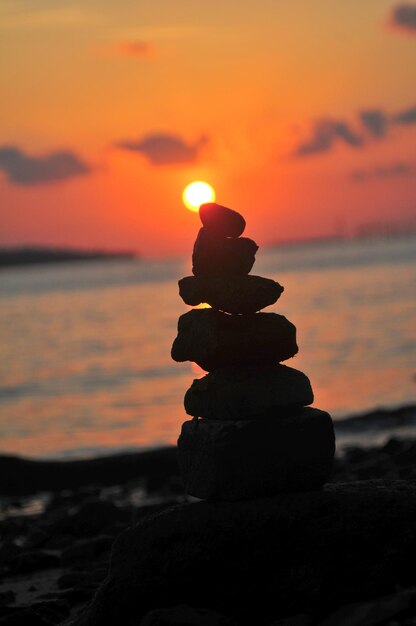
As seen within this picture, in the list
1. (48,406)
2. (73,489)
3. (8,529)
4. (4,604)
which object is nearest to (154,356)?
(48,406)

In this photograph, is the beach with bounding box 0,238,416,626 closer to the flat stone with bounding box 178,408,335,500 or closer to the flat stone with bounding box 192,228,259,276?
the flat stone with bounding box 178,408,335,500

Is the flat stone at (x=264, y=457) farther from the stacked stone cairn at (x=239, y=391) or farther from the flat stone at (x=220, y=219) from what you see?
the flat stone at (x=220, y=219)

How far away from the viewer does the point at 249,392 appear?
12008 mm

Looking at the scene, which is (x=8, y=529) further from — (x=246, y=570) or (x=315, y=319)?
(x=315, y=319)

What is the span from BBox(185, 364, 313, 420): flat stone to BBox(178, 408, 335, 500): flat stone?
11 centimetres

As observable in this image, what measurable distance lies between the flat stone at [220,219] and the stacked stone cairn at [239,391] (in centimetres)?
1

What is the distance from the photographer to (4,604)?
46.3 ft

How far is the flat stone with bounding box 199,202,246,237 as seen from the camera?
12.6m

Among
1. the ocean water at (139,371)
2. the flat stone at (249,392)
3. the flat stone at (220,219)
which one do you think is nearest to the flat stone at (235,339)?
the flat stone at (249,392)

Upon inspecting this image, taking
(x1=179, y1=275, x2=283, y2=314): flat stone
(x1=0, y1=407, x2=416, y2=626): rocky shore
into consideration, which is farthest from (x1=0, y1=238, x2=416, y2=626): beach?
(x1=179, y1=275, x2=283, y2=314): flat stone

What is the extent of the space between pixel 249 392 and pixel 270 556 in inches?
63.5

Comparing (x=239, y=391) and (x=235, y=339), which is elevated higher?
(x=235, y=339)

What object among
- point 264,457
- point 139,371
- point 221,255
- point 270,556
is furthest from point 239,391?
point 139,371

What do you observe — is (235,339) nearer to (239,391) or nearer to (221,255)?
(239,391)
